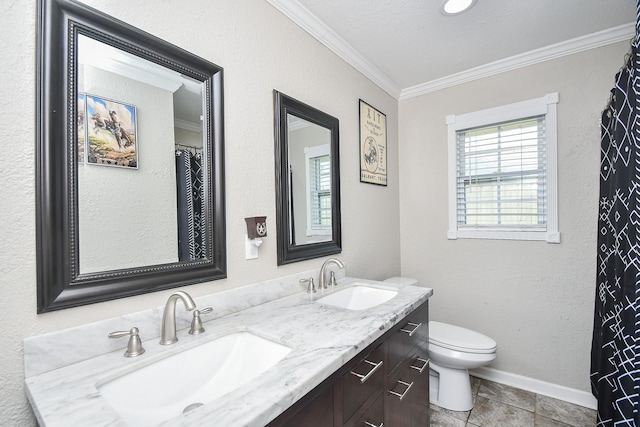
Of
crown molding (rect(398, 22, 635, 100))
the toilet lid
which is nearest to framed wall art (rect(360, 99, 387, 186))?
crown molding (rect(398, 22, 635, 100))

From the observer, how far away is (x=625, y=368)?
3.93ft

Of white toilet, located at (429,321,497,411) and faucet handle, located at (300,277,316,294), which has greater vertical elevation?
faucet handle, located at (300,277,316,294)

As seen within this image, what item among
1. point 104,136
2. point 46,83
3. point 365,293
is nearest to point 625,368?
point 365,293

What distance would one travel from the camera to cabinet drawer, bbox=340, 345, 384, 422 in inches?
37.9

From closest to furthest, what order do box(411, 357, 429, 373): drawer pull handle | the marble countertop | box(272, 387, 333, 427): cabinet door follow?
the marble countertop → box(272, 387, 333, 427): cabinet door → box(411, 357, 429, 373): drawer pull handle

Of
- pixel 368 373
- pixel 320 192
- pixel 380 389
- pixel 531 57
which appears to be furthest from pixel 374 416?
pixel 531 57

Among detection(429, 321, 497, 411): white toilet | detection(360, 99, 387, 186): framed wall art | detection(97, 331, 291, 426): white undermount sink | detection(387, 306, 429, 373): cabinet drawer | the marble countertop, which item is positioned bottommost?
detection(429, 321, 497, 411): white toilet

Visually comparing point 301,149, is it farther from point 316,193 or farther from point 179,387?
point 179,387

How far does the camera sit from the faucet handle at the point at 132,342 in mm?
879

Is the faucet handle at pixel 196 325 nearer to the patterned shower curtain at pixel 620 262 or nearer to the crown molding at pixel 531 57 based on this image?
the patterned shower curtain at pixel 620 262

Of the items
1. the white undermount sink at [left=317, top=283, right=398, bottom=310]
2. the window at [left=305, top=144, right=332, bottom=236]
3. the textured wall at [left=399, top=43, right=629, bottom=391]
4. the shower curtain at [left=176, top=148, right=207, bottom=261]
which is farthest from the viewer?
the textured wall at [left=399, top=43, right=629, bottom=391]

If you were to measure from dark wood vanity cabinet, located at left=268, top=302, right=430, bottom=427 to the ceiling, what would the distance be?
1.69 metres

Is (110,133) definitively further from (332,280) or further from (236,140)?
(332,280)

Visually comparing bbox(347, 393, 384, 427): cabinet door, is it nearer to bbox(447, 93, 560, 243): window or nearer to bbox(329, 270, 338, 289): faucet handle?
bbox(329, 270, 338, 289): faucet handle
